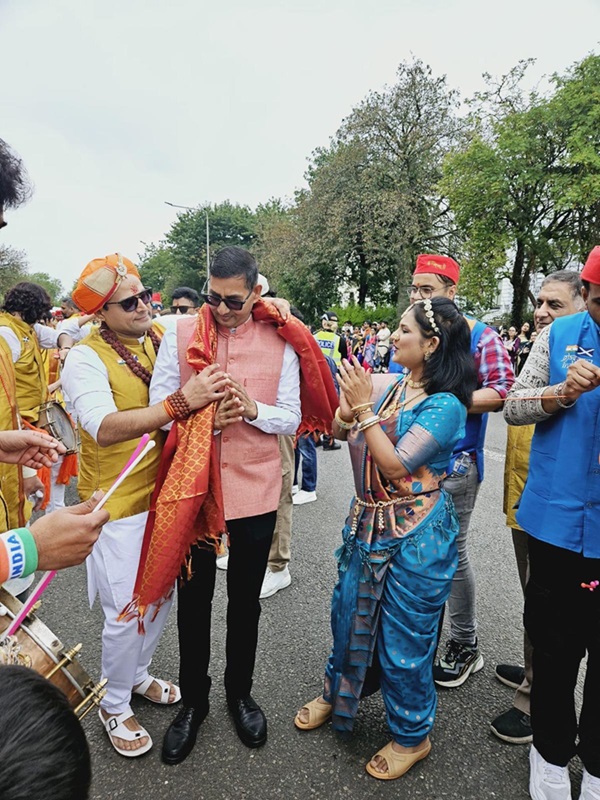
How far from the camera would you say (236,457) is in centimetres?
221

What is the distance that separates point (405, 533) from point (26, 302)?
3.97m

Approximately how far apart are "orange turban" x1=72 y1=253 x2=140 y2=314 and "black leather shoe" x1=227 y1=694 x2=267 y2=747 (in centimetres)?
190

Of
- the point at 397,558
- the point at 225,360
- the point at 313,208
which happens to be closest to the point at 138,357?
the point at 225,360

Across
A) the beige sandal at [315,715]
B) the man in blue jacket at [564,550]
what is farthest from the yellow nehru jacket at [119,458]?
the man in blue jacket at [564,550]

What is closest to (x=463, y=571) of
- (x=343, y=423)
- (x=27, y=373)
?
(x=343, y=423)

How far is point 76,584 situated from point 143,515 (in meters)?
2.01

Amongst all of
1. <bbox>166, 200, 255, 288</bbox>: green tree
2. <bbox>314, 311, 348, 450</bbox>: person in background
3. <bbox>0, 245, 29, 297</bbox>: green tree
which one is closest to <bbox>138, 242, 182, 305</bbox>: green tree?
<bbox>166, 200, 255, 288</bbox>: green tree

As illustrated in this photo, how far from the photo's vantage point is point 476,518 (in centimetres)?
502

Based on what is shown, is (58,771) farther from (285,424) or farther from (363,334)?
(363,334)

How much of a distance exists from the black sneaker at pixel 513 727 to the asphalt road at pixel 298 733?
0.11ft

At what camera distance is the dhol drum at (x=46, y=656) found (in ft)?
4.13

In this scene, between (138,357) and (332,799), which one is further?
(138,357)

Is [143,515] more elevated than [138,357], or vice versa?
[138,357]

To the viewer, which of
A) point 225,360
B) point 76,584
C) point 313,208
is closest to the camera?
point 225,360
